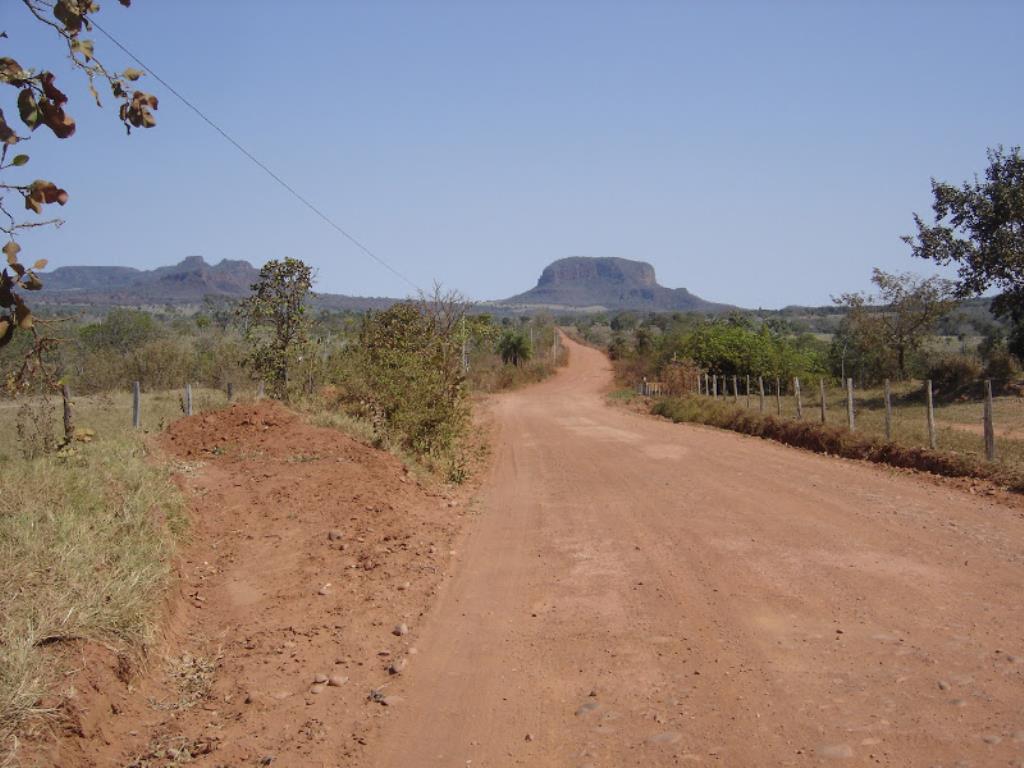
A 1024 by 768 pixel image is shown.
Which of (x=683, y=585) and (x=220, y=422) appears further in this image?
(x=220, y=422)

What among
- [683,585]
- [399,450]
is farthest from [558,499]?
[683,585]

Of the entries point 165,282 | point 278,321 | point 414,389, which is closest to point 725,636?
point 414,389

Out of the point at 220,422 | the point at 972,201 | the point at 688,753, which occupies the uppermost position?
the point at 972,201

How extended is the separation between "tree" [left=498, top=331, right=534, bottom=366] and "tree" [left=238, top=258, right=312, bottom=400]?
48221 millimetres

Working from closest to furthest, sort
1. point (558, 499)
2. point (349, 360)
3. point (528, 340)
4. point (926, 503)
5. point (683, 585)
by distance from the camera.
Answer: point (683, 585), point (926, 503), point (558, 499), point (349, 360), point (528, 340)

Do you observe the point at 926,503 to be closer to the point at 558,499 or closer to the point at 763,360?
the point at 558,499

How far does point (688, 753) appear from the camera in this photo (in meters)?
4.96

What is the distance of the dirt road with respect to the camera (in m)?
5.12

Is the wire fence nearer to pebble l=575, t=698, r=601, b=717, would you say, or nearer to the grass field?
the grass field

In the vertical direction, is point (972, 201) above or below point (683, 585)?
above

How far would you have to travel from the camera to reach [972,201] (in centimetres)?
3403

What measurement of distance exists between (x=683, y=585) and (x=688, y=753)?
3.31m

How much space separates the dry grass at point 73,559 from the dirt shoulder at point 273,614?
0.76ft

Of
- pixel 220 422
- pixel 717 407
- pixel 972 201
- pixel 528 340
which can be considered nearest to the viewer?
pixel 220 422
